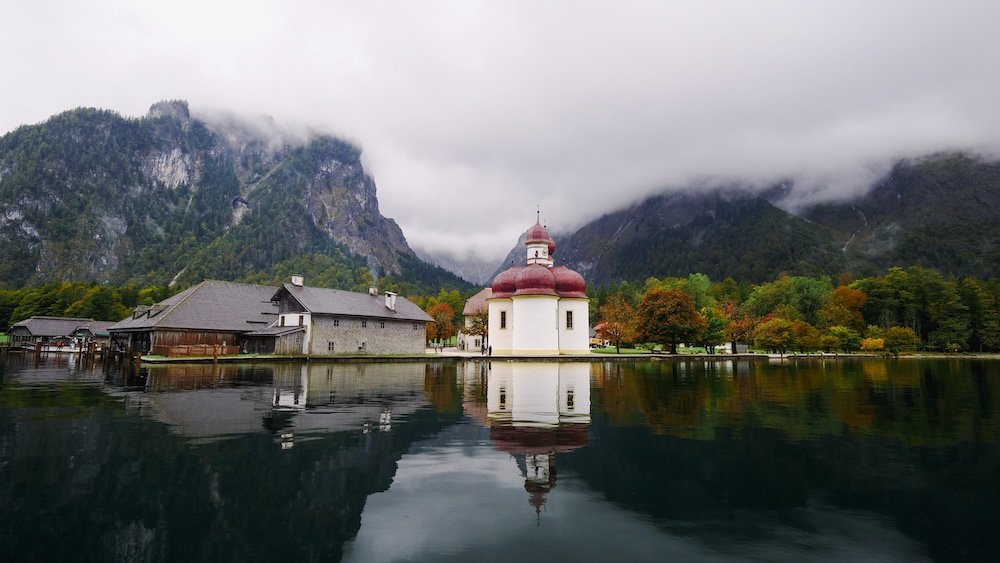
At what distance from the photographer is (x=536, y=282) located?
177 ft

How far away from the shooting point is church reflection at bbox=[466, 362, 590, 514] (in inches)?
367

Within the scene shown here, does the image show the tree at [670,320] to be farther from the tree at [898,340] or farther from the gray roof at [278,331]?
the gray roof at [278,331]

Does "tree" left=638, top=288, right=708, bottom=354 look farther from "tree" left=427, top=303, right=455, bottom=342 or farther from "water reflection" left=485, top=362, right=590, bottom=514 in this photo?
"water reflection" left=485, top=362, right=590, bottom=514

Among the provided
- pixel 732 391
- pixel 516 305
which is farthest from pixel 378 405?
pixel 516 305

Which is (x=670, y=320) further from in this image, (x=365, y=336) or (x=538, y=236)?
(x=365, y=336)

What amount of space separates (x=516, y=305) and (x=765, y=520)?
47358 millimetres

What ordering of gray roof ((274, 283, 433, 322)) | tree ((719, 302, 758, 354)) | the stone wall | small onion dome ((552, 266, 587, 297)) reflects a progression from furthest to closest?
tree ((719, 302, 758, 354)), small onion dome ((552, 266, 587, 297)), gray roof ((274, 283, 433, 322)), the stone wall

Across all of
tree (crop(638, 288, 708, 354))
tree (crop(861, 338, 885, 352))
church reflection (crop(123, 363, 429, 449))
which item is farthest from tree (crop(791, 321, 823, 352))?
church reflection (crop(123, 363, 429, 449))

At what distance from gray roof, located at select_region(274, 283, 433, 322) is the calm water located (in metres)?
35.9

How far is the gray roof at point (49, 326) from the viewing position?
74.2 meters

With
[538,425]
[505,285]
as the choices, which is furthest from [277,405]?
[505,285]

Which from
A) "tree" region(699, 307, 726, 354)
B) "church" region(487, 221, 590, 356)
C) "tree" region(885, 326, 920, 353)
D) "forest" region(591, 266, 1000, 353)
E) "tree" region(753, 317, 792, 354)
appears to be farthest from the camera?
"tree" region(885, 326, 920, 353)

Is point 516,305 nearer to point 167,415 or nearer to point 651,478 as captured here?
point 167,415

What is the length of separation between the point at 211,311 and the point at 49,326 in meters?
42.9
